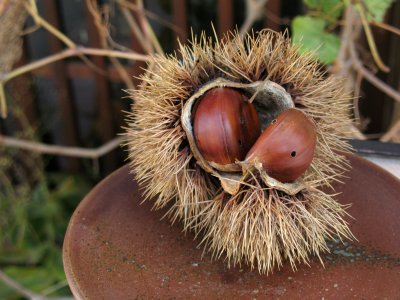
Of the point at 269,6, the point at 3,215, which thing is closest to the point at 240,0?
the point at 269,6

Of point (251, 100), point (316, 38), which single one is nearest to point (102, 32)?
point (316, 38)

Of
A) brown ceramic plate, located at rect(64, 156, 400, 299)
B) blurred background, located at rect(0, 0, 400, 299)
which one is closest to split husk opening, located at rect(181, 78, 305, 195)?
brown ceramic plate, located at rect(64, 156, 400, 299)

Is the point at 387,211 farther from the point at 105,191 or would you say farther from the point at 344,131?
the point at 105,191

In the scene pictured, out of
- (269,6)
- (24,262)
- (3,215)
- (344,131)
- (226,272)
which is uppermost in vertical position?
(269,6)

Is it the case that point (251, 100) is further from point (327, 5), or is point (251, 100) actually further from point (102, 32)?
point (102, 32)

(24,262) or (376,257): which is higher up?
(376,257)

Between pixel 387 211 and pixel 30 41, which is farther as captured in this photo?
pixel 30 41

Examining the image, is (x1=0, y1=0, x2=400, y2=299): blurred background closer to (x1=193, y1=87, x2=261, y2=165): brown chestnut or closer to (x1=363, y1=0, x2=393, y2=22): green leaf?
(x1=363, y1=0, x2=393, y2=22): green leaf

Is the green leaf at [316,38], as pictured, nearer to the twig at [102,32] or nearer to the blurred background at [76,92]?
the blurred background at [76,92]
